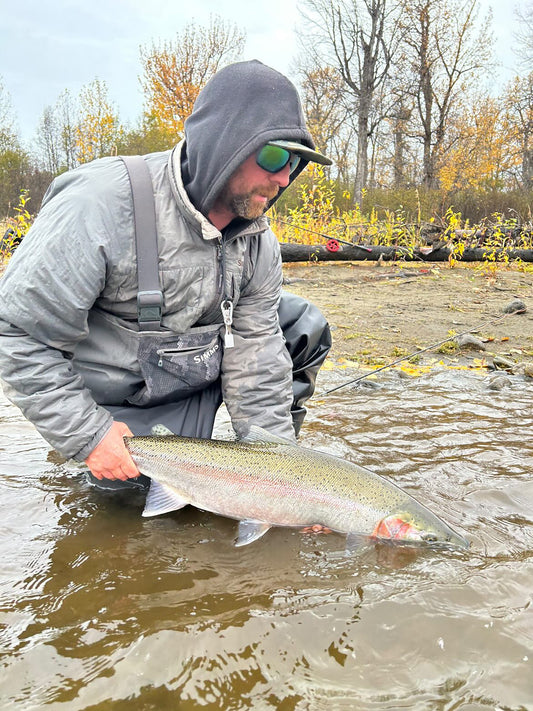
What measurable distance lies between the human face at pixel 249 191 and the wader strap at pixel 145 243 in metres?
0.31

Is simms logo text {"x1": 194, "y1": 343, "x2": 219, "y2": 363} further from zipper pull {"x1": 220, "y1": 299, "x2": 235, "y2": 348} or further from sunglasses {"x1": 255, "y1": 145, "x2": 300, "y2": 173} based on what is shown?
sunglasses {"x1": 255, "y1": 145, "x2": 300, "y2": 173}

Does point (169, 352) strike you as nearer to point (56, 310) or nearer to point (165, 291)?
point (165, 291)

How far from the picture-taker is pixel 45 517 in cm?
267

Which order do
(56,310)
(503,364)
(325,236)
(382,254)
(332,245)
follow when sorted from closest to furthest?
(56,310)
(503,364)
(325,236)
(332,245)
(382,254)

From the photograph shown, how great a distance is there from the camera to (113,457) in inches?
98.4

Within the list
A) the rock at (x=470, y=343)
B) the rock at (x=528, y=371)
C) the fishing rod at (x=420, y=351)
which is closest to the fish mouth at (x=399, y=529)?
the fishing rod at (x=420, y=351)

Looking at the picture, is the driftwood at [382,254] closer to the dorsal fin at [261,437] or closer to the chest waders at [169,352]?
the chest waders at [169,352]

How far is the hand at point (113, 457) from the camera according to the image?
2.48 metres

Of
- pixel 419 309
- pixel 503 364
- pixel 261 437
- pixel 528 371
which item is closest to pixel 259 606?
pixel 261 437

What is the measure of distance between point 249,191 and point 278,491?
4.22 feet

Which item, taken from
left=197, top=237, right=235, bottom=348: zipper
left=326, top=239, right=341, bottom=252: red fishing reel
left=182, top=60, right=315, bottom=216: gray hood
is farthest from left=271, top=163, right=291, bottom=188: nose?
left=326, top=239, right=341, bottom=252: red fishing reel

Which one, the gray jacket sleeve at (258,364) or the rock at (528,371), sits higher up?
the gray jacket sleeve at (258,364)

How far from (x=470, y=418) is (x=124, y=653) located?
9.22 feet

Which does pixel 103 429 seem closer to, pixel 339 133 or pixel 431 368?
A: pixel 431 368
